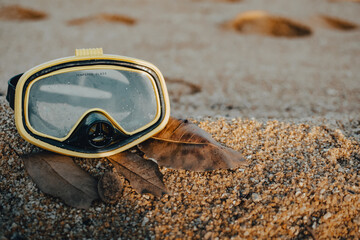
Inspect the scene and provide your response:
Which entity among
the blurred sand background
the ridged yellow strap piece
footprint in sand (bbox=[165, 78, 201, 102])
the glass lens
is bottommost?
footprint in sand (bbox=[165, 78, 201, 102])

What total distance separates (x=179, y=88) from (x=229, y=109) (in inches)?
26.3

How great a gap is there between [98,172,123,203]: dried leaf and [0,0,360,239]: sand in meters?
0.03

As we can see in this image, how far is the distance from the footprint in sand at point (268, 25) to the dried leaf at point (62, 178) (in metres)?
4.30

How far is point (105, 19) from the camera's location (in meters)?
4.95

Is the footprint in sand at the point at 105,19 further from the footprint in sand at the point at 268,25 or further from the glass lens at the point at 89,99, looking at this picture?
the glass lens at the point at 89,99

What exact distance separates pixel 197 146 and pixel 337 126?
1.06m

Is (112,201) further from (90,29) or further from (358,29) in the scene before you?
(358,29)

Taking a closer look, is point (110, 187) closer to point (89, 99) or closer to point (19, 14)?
point (89, 99)

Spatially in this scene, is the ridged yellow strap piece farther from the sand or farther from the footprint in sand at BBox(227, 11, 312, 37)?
the footprint in sand at BBox(227, 11, 312, 37)

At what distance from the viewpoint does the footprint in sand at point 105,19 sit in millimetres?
4809

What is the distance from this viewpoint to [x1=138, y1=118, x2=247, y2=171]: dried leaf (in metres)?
1.32

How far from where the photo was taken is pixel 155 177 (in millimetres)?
1281

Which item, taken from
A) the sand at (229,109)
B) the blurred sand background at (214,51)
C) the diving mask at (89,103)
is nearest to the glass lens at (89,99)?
the diving mask at (89,103)

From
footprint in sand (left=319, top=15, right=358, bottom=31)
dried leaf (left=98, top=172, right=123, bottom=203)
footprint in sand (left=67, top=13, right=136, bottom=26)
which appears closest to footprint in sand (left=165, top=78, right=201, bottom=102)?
dried leaf (left=98, top=172, right=123, bottom=203)
